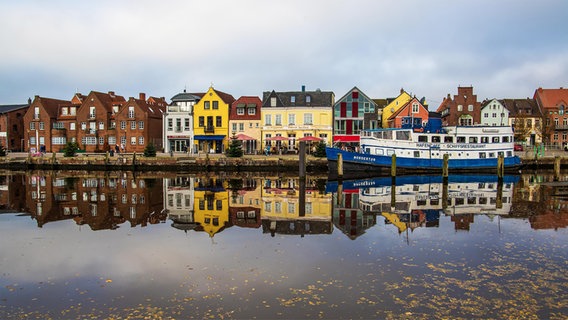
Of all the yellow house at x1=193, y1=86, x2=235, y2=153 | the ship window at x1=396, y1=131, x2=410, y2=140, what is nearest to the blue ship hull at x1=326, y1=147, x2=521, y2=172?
the ship window at x1=396, y1=131, x2=410, y2=140

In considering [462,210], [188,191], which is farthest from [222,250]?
[188,191]

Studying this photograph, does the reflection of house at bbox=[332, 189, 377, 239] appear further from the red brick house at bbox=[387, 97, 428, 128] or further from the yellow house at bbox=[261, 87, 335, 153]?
the red brick house at bbox=[387, 97, 428, 128]

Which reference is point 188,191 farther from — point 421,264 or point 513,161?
point 513,161

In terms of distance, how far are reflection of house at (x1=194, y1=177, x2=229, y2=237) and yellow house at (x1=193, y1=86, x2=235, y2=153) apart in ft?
81.0

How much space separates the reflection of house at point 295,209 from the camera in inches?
690

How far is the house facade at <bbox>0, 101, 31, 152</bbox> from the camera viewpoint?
68812 millimetres

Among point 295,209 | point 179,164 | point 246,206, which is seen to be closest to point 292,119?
point 179,164

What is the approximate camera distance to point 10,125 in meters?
69.2

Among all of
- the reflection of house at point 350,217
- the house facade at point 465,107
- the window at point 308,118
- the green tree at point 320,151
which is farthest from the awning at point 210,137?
the house facade at point 465,107

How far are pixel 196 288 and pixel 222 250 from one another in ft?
11.6

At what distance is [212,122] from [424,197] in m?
39.3

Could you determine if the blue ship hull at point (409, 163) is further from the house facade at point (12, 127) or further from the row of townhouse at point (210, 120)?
the house facade at point (12, 127)

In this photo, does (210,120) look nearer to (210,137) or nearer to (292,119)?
(210,137)

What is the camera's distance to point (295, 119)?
58.8 m
